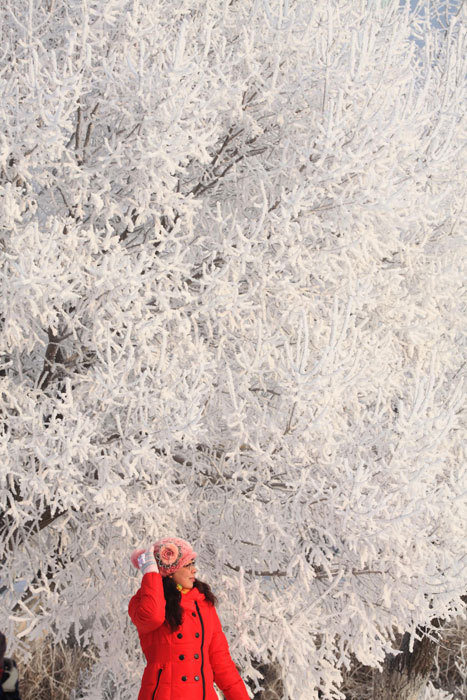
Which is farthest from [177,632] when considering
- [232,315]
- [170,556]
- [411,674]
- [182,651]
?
[411,674]

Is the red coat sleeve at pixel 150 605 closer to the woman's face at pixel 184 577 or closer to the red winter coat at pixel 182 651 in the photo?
the red winter coat at pixel 182 651

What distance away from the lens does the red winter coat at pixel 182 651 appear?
3.44 meters

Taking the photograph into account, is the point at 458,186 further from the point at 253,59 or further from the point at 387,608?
the point at 387,608

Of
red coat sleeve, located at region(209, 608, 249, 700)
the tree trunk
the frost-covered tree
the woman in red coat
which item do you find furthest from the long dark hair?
the tree trunk

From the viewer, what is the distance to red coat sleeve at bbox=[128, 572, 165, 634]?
3.43m

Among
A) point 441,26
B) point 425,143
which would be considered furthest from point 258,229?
point 441,26

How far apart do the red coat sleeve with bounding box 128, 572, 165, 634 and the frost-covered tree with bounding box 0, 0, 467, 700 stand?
0.89m

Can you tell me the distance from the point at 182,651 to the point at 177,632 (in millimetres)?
92

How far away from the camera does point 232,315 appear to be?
15.3 ft

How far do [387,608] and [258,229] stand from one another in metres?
2.89

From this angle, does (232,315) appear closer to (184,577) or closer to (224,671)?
(184,577)

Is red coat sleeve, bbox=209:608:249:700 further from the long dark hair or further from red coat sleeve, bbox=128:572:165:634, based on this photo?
red coat sleeve, bbox=128:572:165:634

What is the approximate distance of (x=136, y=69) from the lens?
4.36 metres

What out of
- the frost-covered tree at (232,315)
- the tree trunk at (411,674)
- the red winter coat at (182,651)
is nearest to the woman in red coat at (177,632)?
the red winter coat at (182,651)
